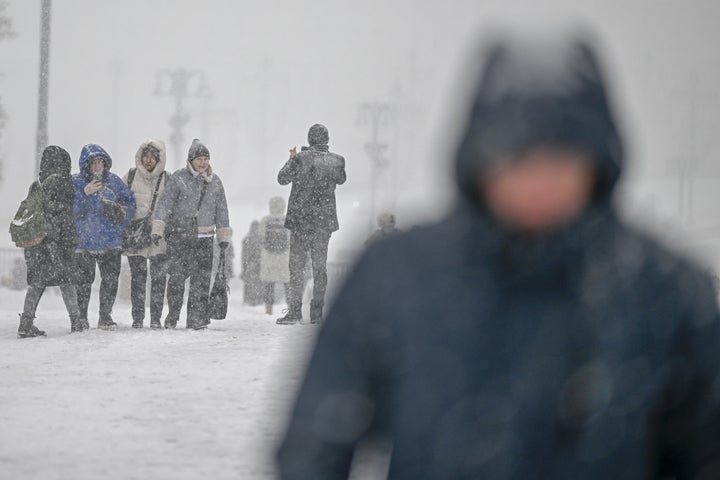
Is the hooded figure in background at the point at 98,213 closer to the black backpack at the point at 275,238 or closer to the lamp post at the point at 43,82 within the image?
the black backpack at the point at 275,238

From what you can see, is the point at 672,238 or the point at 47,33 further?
the point at 47,33

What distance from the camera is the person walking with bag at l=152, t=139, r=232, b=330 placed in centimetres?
1018

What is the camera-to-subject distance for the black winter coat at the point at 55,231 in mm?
9867

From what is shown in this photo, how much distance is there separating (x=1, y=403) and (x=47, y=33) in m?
14.9

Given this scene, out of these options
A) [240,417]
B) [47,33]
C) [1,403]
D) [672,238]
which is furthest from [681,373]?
[47,33]

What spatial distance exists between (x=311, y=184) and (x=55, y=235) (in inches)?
98.1

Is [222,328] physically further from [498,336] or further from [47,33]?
[47,33]

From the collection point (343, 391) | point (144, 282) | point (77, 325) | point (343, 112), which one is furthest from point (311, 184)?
point (343, 112)

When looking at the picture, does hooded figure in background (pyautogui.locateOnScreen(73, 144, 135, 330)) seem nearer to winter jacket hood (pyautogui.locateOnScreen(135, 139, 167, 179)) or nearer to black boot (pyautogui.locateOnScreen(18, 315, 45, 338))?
winter jacket hood (pyautogui.locateOnScreen(135, 139, 167, 179))

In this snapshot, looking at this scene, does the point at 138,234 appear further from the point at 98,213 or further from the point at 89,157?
the point at 89,157

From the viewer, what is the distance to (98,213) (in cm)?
1020

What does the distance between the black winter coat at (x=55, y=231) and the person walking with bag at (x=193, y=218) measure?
780mm

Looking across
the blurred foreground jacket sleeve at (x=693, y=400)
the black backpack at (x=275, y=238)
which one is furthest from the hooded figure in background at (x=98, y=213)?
the blurred foreground jacket sleeve at (x=693, y=400)

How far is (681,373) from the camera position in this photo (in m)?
2.31
